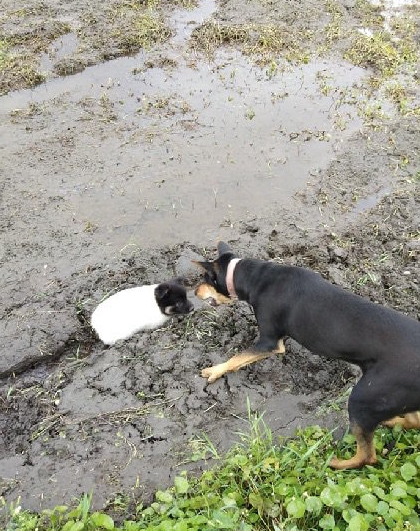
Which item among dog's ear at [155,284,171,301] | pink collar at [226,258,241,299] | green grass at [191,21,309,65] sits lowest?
dog's ear at [155,284,171,301]

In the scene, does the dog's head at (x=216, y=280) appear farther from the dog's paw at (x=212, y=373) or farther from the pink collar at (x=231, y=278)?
the dog's paw at (x=212, y=373)

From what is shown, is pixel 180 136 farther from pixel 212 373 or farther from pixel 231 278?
pixel 212 373

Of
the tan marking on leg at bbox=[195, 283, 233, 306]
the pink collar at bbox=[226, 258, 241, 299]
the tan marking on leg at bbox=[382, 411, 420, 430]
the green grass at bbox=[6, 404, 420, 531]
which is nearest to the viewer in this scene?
the green grass at bbox=[6, 404, 420, 531]

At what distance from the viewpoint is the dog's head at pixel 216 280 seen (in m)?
4.86

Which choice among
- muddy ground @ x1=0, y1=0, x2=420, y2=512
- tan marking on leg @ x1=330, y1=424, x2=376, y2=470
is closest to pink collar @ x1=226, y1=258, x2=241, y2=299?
muddy ground @ x1=0, y1=0, x2=420, y2=512

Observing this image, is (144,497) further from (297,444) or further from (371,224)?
(371,224)

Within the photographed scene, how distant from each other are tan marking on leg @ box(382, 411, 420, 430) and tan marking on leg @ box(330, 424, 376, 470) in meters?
0.32

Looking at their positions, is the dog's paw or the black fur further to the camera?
the dog's paw

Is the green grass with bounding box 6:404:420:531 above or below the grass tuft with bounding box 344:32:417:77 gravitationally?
below

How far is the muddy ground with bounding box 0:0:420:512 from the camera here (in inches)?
168

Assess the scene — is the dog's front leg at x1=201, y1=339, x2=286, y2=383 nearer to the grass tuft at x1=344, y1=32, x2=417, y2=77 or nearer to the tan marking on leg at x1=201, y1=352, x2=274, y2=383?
the tan marking on leg at x1=201, y1=352, x2=274, y2=383

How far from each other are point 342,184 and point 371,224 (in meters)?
0.86

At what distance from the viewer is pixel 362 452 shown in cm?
370

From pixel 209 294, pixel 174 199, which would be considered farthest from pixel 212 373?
pixel 174 199
